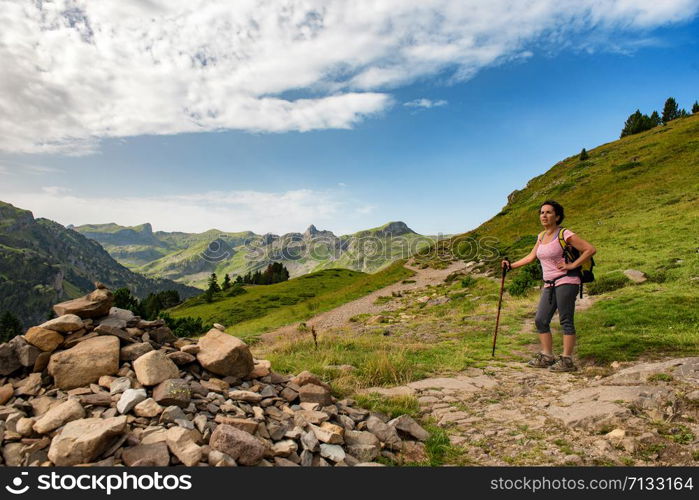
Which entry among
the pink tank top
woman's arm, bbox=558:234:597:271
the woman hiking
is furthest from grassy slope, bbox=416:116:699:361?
woman's arm, bbox=558:234:597:271

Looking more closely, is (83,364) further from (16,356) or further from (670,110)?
(670,110)

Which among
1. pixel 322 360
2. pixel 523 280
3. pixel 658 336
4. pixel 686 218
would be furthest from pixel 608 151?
pixel 322 360

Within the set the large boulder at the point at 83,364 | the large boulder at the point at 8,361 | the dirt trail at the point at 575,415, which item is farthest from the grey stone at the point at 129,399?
the dirt trail at the point at 575,415

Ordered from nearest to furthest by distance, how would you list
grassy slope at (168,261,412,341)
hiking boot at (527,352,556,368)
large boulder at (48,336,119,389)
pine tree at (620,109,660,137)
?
1. large boulder at (48,336,119,389)
2. hiking boot at (527,352,556,368)
3. grassy slope at (168,261,412,341)
4. pine tree at (620,109,660,137)

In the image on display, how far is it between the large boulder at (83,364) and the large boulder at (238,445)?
2.64m

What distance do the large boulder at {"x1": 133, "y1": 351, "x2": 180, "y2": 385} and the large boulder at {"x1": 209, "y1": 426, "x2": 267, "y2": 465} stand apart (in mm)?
1726

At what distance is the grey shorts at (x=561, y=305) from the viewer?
26.8ft

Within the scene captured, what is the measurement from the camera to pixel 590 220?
118 feet

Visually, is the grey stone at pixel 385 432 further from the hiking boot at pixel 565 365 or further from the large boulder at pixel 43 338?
the large boulder at pixel 43 338

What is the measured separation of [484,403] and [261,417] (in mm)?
4169

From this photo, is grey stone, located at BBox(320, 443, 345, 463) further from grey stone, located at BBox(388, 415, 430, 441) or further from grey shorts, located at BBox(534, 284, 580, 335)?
grey shorts, located at BBox(534, 284, 580, 335)

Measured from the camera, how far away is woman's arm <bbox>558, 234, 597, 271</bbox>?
25.7ft

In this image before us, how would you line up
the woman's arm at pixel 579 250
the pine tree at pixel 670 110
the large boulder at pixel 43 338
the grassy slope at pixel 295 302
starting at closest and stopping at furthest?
the large boulder at pixel 43 338 → the woman's arm at pixel 579 250 → the grassy slope at pixel 295 302 → the pine tree at pixel 670 110
